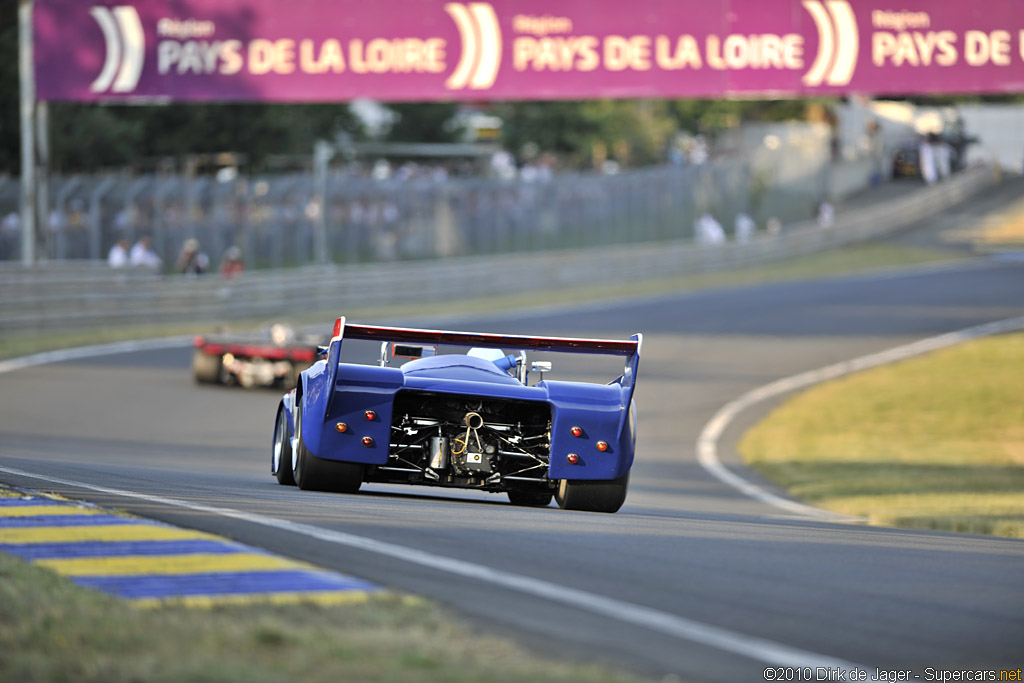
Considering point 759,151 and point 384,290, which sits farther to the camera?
point 759,151

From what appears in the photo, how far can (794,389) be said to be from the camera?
24188mm

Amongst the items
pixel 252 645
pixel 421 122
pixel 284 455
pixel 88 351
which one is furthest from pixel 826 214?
pixel 252 645

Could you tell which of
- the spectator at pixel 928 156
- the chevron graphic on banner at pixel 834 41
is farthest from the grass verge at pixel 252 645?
the spectator at pixel 928 156

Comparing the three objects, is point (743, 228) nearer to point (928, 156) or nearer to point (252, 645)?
point (928, 156)

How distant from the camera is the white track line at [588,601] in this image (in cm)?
505

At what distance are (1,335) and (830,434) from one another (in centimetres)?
1341

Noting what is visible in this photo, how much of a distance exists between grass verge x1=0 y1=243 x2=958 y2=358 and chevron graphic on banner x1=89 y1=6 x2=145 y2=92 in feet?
14.2

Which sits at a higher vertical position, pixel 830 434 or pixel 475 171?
pixel 475 171


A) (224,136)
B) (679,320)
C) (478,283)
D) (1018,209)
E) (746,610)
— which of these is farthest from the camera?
(1018,209)

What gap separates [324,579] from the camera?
593cm

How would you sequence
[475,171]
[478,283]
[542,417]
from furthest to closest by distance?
1. [475,171]
2. [478,283]
3. [542,417]

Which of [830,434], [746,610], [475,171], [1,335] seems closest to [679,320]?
[830,434]

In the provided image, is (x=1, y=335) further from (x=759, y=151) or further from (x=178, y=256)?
(x=759, y=151)

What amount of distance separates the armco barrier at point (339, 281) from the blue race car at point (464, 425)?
17.0 meters
